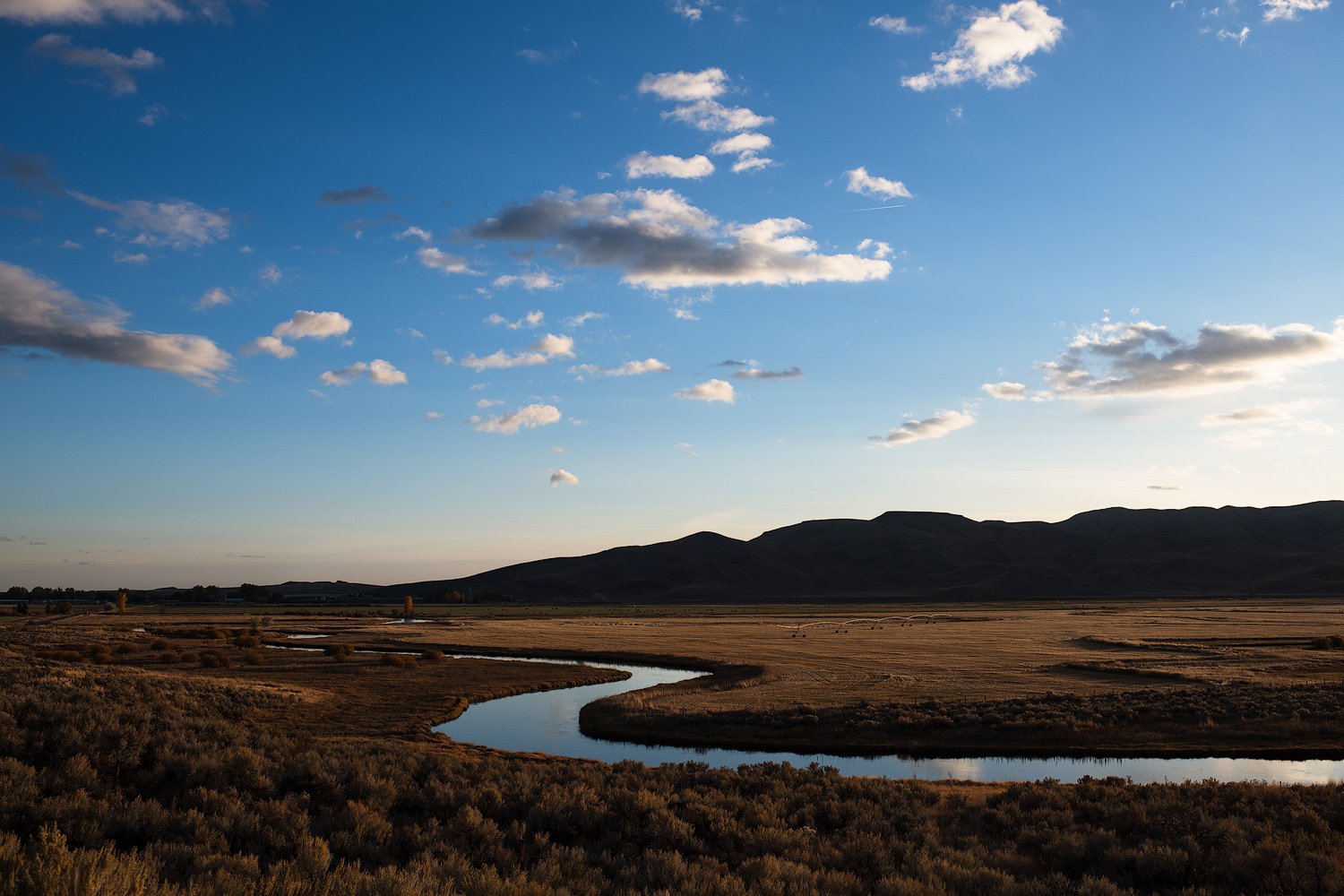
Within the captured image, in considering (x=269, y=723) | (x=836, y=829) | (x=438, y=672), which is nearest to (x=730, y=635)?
(x=438, y=672)

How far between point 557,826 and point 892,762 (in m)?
18.8

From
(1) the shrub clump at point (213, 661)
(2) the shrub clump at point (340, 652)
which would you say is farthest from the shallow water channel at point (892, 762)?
(2) the shrub clump at point (340, 652)

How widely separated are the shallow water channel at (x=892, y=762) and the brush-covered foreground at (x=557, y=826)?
240 inches

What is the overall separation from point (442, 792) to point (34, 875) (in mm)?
7966

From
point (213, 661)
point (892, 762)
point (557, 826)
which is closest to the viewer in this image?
point (557, 826)

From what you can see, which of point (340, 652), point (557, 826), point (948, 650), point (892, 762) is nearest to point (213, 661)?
point (340, 652)

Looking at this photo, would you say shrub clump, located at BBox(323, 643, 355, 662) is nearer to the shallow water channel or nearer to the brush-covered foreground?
the shallow water channel

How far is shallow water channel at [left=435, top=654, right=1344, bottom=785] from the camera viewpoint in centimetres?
2631

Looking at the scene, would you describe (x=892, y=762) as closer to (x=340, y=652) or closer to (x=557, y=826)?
(x=557, y=826)

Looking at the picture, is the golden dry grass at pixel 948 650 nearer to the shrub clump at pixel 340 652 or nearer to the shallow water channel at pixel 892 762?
the shallow water channel at pixel 892 762

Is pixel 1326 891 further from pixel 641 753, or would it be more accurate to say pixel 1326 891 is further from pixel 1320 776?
pixel 641 753

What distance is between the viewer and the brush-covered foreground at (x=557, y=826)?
916cm

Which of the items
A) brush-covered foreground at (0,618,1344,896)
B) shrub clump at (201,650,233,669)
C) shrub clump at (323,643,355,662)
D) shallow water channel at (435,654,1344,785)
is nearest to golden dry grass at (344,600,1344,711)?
shallow water channel at (435,654,1344,785)

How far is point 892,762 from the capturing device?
1139 inches
